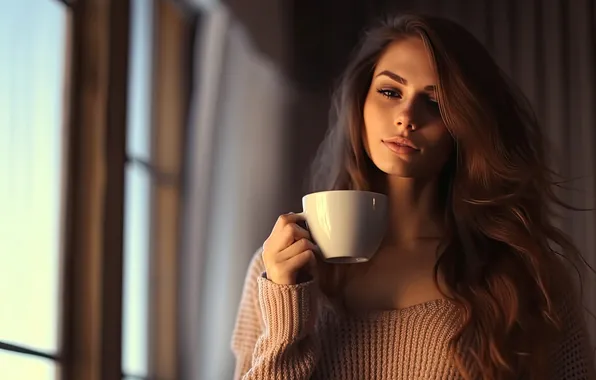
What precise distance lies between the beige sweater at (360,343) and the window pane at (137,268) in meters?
0.63

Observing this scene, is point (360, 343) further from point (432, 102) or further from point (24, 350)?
point (24, 350)

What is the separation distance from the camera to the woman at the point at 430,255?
44.1 inches

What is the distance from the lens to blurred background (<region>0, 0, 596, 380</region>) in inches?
52.1

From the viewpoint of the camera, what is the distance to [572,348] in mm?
1220

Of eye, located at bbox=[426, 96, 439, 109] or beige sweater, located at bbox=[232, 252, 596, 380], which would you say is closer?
beige sweater, located at bbox=[232, 252, 596, 380]

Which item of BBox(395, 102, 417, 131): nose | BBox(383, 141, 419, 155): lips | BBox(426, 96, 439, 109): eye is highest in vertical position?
BBox(426, 96, 439, 109): eye

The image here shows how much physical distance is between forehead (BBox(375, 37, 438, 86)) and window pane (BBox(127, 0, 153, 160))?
71 centimetres

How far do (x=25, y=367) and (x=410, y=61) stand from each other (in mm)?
751

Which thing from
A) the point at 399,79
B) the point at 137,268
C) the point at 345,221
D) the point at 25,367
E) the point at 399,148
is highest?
the point at 399,79

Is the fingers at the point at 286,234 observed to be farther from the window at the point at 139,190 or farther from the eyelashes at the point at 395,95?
the window at the point at 139,190

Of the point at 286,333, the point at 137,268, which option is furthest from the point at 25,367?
the point at 137,268

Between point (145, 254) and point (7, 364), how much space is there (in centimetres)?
68

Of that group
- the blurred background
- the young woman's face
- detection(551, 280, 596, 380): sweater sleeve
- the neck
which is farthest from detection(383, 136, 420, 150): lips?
the blurred background

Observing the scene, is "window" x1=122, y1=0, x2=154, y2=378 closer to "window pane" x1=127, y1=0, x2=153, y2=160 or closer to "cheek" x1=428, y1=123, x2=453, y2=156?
"window pane" x1=127, y1=0, x2=153, y2=160
